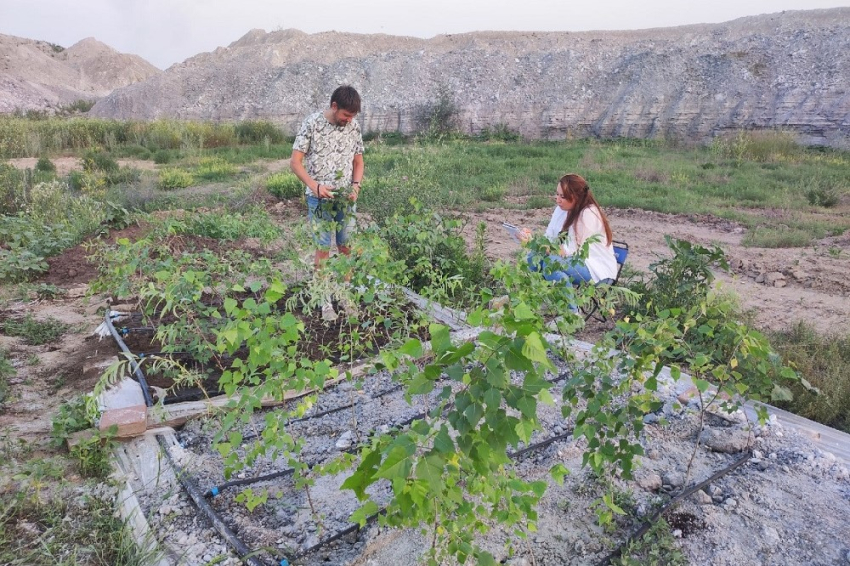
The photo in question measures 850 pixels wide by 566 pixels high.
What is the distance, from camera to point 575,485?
2.41 metres

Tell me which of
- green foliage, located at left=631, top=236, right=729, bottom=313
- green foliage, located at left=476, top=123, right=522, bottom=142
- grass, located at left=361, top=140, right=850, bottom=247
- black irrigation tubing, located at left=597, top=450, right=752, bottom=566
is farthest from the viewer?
green foliage, located at left=476, top=123, right=522, bottom=142

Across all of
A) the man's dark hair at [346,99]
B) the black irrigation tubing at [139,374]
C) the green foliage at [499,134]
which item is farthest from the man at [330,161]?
the green foliage at [499,134]

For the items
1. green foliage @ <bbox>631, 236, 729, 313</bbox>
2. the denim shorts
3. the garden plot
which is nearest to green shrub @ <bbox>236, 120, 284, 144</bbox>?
the denim shorts

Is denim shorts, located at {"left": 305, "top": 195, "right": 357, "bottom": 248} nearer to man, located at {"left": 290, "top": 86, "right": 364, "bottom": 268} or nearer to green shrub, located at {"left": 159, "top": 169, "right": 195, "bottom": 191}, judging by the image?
man, located at {"left": 290, "top": 86, "right": 364, "bottom": 268}

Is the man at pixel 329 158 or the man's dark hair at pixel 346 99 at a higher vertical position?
the man's dark hair at pixel 346 99

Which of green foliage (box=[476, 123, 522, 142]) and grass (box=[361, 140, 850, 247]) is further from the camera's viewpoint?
green foliage (box=[476, 123, 522, 142])

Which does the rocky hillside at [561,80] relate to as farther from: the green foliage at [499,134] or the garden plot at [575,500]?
the garden plot at [575,500]

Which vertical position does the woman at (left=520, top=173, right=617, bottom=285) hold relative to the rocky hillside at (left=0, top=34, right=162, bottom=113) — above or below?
below

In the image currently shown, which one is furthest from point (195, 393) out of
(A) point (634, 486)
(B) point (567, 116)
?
(B) point (567, 116)

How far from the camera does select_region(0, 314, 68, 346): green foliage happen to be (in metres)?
3.92

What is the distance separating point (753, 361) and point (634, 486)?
696 millimetres

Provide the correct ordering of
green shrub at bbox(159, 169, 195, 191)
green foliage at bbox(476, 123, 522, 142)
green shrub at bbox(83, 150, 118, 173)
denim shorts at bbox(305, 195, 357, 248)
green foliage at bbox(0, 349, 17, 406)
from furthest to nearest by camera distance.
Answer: green foliage at bbox(476, 123, 522, 142)
green shrub at bbox(83, 150, 118, 173)
green shrub at bbox(159, 169, 195, 191)
denim shorts at bbox(305, 195, 357, 248)
green foliage at bbox(0, 349, 17, 406)

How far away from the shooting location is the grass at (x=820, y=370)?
311 centimetres

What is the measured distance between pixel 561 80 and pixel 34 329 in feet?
75.0
